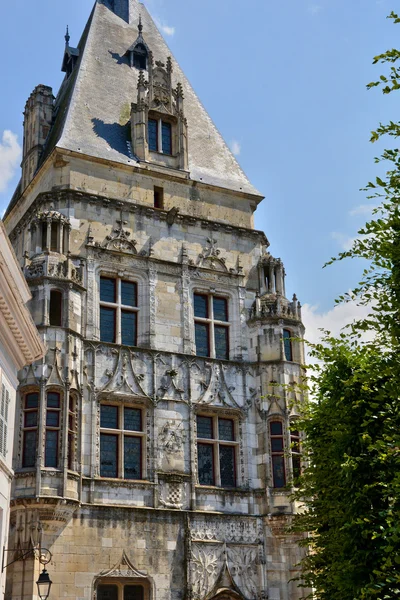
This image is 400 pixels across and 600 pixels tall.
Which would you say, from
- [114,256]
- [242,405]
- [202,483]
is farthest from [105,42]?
[202,483]

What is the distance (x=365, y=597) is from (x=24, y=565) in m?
8.48

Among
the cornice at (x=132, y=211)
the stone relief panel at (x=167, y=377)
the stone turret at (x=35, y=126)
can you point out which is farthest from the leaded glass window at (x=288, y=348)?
the stone turret at (x=35, y=126)

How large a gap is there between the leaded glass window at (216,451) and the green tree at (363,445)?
3274 millimetres

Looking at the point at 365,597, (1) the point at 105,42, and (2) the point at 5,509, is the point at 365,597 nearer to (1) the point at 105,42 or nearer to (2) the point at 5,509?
(2) the point at 5,509

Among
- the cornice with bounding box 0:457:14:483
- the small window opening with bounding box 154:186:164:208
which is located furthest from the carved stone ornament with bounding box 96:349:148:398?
the cornice with bounding box 0:457:14:483

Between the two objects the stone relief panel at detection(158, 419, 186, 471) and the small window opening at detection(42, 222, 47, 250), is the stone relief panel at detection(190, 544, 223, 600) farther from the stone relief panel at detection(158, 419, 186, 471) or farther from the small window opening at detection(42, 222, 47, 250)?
the small window opening at detection(42, 222, 47, 250)

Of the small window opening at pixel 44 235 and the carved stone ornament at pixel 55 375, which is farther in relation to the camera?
the small window opening at pixel 44 235

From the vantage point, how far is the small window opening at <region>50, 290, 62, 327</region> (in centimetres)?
2124

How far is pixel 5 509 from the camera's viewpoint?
15789mm

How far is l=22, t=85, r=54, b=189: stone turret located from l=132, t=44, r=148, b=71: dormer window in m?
3.11

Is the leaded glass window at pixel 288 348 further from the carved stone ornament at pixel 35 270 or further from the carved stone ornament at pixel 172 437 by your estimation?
the carved stone ornament at pixel 35 270

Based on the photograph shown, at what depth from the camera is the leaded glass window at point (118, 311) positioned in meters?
22.5

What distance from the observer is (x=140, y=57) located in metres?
28.8

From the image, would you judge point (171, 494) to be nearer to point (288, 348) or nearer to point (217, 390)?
point (217, 390)
